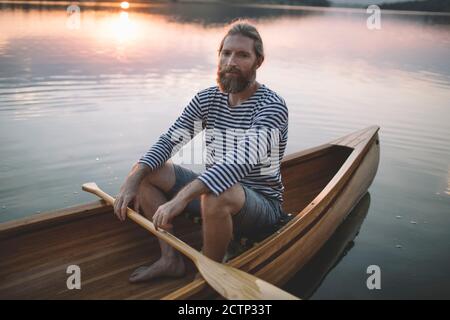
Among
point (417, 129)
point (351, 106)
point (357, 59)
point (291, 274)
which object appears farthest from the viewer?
point (357, 59)

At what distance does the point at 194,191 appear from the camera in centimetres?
221

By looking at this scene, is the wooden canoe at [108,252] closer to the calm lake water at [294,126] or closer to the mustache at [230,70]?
the calm lake water at [294,126]

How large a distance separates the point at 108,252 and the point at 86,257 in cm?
14

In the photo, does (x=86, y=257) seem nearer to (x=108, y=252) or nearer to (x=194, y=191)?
(x=108, y=252)

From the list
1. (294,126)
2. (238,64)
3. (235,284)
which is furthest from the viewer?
(294,126)

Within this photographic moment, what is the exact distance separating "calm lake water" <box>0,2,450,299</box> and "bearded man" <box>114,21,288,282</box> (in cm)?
89

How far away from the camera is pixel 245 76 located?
2584mm

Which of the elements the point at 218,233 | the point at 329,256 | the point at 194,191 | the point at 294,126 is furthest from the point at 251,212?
the point at 294,126

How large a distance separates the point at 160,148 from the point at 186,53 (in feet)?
44.9

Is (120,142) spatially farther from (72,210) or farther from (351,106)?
(351,106)

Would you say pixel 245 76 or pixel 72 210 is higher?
pixel 245 76

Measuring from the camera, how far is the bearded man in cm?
231

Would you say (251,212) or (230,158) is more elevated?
(230,158)
